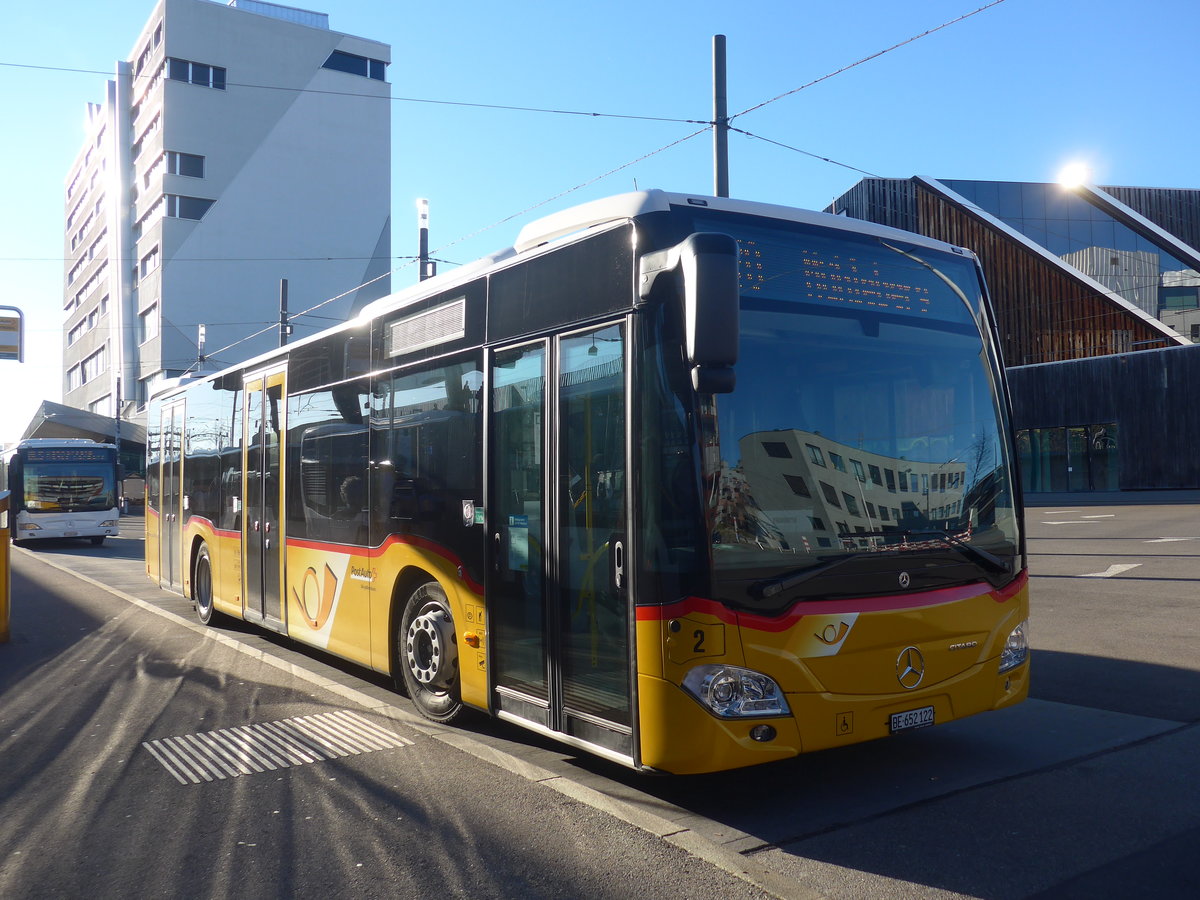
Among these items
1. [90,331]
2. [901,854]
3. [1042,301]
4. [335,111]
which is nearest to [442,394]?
[901,854]

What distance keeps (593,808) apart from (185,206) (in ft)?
195

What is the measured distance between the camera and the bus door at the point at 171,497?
500 inches

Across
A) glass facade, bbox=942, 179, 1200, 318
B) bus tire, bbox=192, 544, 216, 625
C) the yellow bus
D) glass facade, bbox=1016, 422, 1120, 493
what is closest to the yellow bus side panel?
the yellow bus

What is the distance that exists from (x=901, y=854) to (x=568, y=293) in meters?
3.07

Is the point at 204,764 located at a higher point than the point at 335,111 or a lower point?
lower

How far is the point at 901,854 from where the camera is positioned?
14.0 feet

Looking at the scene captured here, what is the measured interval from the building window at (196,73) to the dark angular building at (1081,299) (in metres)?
36.0

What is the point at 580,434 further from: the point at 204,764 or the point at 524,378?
the point at 204,764

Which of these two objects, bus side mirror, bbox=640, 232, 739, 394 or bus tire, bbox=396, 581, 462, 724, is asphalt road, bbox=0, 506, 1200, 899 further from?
bus side mirror, bbox=640, 232, 739, 394

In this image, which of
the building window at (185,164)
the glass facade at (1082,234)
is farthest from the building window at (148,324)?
the glass facade at (1082,234)

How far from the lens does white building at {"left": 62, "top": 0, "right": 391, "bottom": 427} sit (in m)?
57.3

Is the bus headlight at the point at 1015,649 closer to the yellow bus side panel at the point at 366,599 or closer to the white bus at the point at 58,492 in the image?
the yellow bus side panel at the point at 366,599

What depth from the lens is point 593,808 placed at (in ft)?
16.1

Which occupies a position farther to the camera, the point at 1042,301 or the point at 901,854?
the point at 1042,301
